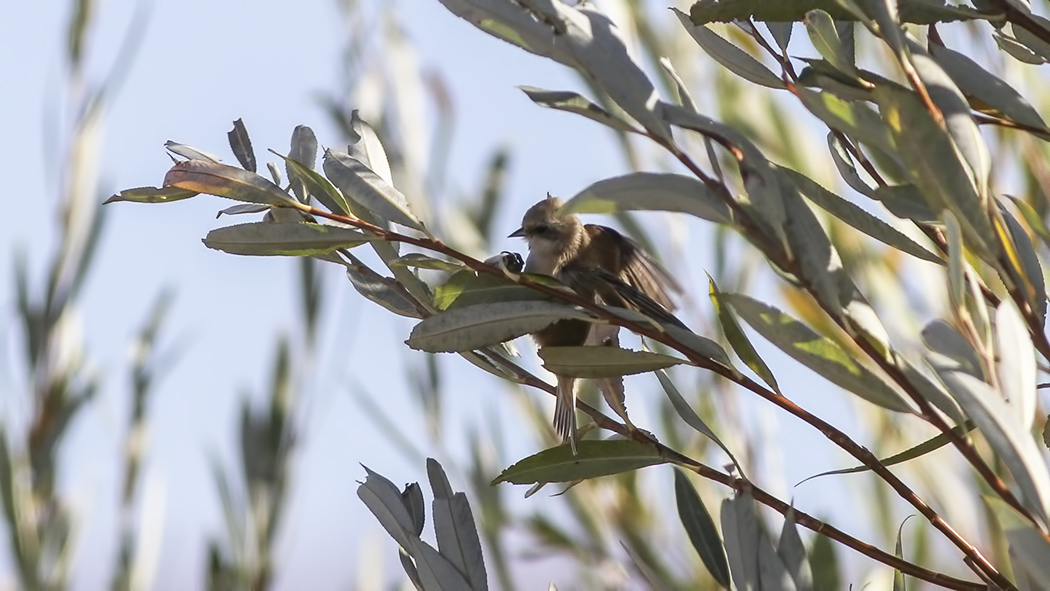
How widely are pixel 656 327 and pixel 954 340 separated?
204 millimetres

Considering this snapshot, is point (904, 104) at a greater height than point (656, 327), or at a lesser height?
greater

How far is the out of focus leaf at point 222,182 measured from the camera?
825 millimetres

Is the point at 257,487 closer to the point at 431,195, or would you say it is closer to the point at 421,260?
the point at 431,195

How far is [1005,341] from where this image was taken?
62 cm

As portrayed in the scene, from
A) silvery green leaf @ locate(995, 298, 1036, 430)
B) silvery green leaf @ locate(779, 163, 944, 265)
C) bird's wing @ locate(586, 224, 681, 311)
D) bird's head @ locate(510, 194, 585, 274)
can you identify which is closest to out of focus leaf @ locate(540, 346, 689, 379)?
silvery green leaf @ locate(779, 163, 944, 265)

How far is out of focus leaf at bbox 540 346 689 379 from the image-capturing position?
85cm

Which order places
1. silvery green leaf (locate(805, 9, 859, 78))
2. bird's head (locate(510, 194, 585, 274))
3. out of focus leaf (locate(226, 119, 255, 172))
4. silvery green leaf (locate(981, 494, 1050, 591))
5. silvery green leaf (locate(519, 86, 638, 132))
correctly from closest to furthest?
silvery green leaf (locate(981, 494, 1050, 591)), silvery green leaf (locate(519, 86, 638, 132)), silvery green leaf (locate(805, 9, 859, 78)), out of focus leaf (locate(226, 119, 255, 172)), bird's head (locate(510, 194, 585, 274))

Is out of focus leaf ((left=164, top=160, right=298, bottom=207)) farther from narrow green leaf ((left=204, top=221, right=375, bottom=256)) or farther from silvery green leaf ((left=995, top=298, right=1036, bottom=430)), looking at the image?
silvery green leaf ((left=995, top=298, right=1036, bottom=430))

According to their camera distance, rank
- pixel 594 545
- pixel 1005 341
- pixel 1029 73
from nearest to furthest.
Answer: pixel 1005 341, pixel 1029 73, pixel 594 545

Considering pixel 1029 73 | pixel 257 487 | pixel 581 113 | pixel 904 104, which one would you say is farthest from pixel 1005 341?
pixel 257 487

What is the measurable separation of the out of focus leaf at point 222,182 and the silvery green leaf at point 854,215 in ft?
1.14

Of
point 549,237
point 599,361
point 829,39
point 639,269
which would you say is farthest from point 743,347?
point 549,237

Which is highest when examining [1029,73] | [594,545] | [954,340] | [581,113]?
[1029,73]

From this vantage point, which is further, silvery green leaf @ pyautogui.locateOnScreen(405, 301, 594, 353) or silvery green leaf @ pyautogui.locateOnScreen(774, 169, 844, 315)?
silvery green leaf @ pyautogui.locateOnScreen(405, 301, 594, 353)
